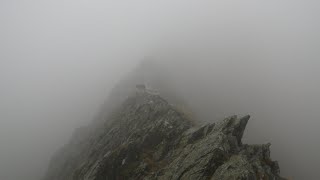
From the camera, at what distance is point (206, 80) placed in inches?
2640

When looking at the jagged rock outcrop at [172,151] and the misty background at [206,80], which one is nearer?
the jagged rock outcrop at [172,151]

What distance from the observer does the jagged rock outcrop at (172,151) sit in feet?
70.7

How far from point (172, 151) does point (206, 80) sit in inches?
1636

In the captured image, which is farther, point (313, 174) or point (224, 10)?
point (224, 10)

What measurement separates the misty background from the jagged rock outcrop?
2032cm

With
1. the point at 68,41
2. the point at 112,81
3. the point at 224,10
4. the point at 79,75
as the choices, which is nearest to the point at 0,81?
the point at 68,41

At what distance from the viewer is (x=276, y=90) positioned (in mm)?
69750

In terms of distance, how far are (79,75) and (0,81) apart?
209 ft

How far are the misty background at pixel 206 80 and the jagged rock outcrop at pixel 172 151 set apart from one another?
66.7 feet

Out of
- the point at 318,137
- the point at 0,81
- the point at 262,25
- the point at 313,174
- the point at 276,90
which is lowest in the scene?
the point at 0,81

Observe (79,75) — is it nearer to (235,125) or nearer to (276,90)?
(276,90)

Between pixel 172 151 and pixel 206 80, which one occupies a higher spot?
pixel 206 80

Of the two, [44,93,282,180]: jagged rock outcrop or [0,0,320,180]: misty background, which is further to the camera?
[0,0,320,180]: misty background

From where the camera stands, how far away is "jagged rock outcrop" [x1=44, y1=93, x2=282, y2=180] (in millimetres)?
21547
